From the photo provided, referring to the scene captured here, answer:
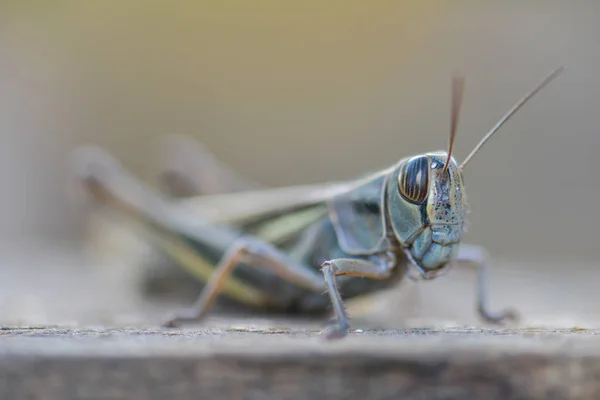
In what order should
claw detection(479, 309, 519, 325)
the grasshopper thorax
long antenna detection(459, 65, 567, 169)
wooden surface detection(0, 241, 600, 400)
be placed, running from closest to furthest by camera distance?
wooden surface detection(0, 241, 600, 400), long antenna detection(459, 65, 567, 169), the grasshopper thorax, claw detection(479, 309, 519, 325)

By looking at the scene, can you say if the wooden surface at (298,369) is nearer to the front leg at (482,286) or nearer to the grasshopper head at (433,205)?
the grasshopper head at (433,205)

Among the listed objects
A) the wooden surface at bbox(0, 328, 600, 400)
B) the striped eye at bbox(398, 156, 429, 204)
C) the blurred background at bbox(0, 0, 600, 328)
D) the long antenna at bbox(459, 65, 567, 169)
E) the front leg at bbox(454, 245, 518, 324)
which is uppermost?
the blurred background at bbox(0, 0, 600, 328)

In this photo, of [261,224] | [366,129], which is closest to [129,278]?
[261,224]

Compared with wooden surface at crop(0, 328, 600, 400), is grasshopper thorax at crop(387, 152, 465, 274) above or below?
above

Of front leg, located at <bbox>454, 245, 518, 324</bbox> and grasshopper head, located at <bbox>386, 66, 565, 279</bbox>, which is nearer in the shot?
grasshopper head, located at <bbox>386, 66, 565, 279</bbox>

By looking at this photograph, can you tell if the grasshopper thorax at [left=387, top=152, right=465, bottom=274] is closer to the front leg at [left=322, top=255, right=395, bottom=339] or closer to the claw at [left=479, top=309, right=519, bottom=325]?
the front leg at [left=322, top=255, right=395, bottom=339]

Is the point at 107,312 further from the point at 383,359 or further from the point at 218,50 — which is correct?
the point at 218,50

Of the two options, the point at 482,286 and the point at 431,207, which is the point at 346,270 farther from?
the point at 482,286

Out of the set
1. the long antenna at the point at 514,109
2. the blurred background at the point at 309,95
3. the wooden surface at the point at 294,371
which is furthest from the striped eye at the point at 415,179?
the blurred background at the point at 309,95

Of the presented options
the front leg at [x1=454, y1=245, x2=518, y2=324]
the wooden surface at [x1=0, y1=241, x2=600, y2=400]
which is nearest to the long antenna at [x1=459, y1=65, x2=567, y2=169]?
the front leg at [x1=454, y1=245, x2=518, y2=324]
